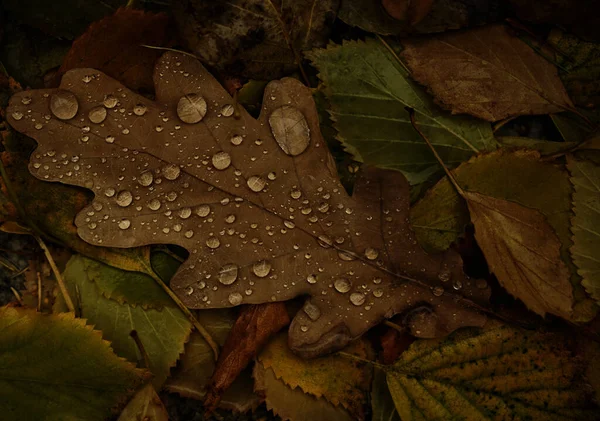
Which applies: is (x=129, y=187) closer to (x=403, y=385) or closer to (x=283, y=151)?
(x=283, y=151)

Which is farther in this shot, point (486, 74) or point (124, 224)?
point (486, 74)

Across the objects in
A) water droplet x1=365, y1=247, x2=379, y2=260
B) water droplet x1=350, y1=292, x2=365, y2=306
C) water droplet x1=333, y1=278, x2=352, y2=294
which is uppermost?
water droplet x1=365, y1=247, x2=379, y2=260

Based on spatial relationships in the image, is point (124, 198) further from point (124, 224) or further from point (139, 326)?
point (139, 326)

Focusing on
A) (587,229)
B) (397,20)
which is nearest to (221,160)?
(397,20)

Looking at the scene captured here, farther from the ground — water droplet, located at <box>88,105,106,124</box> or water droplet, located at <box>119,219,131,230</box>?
water droplet, located at <box>88,105,106,124</box>

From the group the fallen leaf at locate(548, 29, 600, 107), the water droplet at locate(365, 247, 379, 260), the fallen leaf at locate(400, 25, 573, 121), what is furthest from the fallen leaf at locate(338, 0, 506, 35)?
the water droplet at locate(365, 247, 379, 260)

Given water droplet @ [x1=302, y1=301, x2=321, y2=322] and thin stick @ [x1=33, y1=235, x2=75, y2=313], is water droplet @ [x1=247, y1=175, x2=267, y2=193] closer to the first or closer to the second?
water droplet @ [x1=302, y1=301, x2=321, y2=322]

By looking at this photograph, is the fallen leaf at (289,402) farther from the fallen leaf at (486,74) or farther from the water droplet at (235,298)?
the fallen leaf at (486,74)
